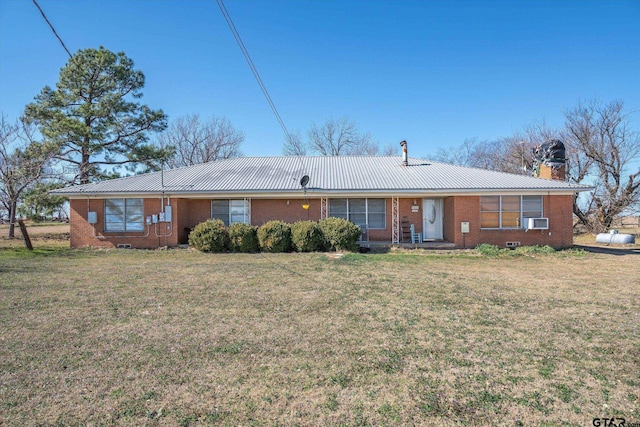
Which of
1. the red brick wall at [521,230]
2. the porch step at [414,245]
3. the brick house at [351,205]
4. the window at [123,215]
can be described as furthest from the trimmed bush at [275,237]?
the red brick wall at [521,230]

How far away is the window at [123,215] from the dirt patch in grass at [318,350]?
24.1 ft

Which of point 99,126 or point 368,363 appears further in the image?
point 99,126

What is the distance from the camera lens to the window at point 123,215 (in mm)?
15797

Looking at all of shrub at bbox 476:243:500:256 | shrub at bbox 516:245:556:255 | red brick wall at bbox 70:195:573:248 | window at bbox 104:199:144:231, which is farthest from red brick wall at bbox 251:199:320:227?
shrub at bbox 516:245:556:255

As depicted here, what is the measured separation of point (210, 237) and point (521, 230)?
12657mm

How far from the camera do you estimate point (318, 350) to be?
14.1 ft

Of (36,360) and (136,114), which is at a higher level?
(136,114)

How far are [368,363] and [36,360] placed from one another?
12.0ft

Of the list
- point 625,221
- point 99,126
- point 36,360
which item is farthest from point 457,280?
point 625,221

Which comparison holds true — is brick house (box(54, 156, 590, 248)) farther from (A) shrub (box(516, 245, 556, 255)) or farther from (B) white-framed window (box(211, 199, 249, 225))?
(A) shrub (box(516, 245, 556, 255))

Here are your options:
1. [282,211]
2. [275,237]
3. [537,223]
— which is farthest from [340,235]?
[537,223]

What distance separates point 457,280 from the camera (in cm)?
859

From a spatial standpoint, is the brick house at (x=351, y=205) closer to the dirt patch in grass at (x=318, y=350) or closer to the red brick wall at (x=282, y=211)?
the red brick wall at (x=282, y=211)

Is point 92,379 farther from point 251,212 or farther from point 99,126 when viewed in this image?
point 99,126
